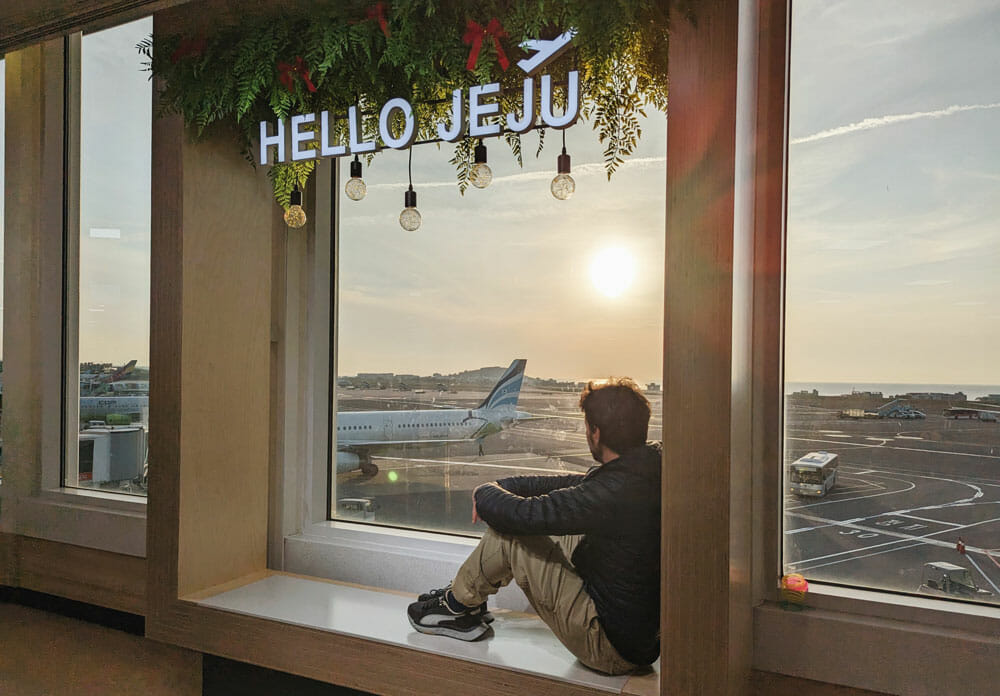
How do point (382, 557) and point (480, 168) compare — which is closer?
point (480, 168)

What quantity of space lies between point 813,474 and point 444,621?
3.43 feet

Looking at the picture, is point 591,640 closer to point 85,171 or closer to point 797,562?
point 797,562

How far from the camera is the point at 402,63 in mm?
1881

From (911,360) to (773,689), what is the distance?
872mm

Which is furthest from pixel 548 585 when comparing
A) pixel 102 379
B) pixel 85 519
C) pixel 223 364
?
pixel 102 379

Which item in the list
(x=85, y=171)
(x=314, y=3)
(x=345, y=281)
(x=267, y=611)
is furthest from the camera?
(x=85, y=171)

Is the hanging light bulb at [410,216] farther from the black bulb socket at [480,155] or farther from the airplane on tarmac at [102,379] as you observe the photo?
the airplane on tarmac at [102,379]

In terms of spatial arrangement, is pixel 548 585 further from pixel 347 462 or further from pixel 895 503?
pixel 347 462

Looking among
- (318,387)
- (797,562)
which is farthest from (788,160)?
(318,387)

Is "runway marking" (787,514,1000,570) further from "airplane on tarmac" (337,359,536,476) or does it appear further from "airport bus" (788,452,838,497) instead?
"airplane on tarmac" (337,359,536,476)

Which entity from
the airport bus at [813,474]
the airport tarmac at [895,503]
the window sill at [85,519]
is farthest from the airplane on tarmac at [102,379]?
the airport bus at [813,474]

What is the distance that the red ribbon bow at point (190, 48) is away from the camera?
84.3 inches

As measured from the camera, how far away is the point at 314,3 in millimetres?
1964

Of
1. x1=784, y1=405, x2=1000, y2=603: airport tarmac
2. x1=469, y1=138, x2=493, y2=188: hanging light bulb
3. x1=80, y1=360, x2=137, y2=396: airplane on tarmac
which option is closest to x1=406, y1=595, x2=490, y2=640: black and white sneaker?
x1=784, y1=405, x2=1000, y2=603: airport tarmac
